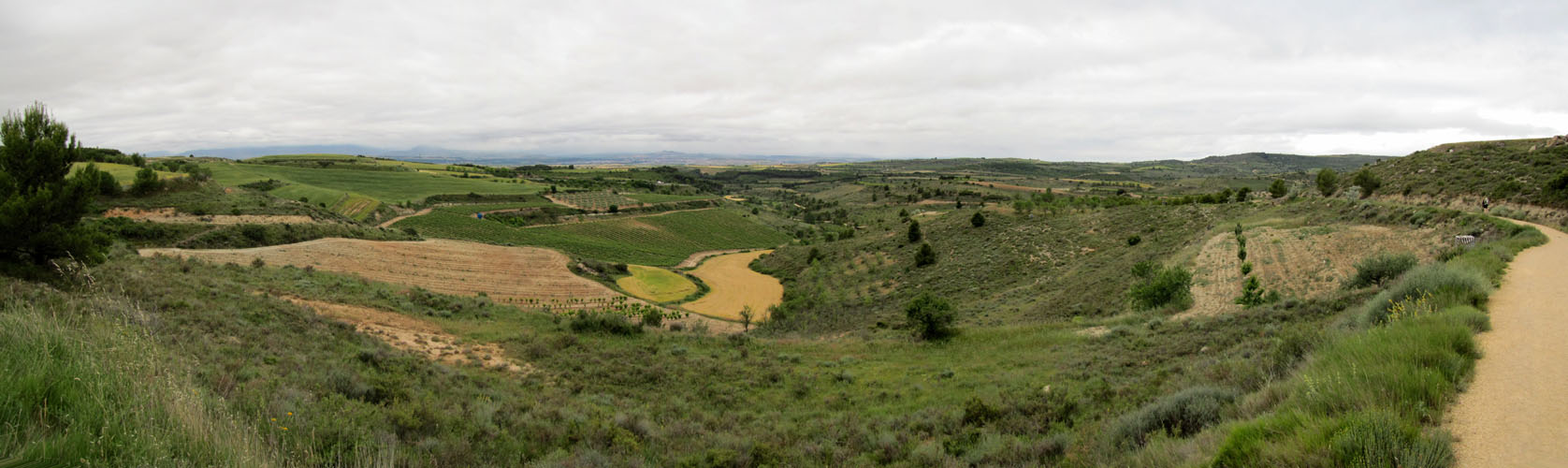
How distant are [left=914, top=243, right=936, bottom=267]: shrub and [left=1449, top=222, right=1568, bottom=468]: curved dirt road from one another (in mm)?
37298

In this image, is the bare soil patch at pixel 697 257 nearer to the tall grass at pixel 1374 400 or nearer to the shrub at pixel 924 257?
the shrub at pixel 924 257

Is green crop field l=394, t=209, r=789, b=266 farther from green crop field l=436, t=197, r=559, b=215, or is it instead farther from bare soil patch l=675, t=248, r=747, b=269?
green crop field l=436, t=197, r=559, b=215

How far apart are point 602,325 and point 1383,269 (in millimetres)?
23341

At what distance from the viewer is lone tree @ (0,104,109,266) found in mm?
10380

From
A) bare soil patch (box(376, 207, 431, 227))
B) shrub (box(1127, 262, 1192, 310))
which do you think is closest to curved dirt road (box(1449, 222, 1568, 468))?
shrub (box(1127, 262, 1192, 310))

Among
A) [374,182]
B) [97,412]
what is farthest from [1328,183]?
[374,182]

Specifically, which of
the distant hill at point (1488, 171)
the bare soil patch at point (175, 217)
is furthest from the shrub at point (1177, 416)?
the bare soil patch at point (175, 217)

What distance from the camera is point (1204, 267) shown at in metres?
25.7

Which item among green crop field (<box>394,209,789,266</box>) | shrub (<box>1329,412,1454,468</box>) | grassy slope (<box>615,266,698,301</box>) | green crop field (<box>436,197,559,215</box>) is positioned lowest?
grassy slope (<box>615,266,698,301</box>)

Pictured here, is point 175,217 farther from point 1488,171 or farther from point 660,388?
point 1488,171

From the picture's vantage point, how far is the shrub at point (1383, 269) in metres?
14.3

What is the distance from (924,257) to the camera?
152 feet

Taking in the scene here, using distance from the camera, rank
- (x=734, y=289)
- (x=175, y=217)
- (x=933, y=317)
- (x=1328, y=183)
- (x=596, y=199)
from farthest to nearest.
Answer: (x=596, y=199) → (x=734, y=289) → (x=1328, y=183) → (x=175, y=217) → (x=933, y=317)

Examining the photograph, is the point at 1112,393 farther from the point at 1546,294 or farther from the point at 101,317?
the point at 101,317
